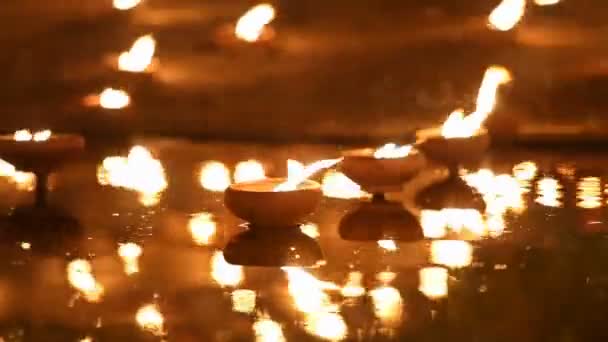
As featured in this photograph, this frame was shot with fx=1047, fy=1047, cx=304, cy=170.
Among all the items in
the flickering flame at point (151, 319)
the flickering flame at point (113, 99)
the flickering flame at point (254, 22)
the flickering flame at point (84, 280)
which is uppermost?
the flickering flame at point (254, 22)

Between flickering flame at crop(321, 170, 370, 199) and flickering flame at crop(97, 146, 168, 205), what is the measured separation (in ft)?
0.80

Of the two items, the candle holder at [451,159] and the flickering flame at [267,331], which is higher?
the candle holder at [451,159]

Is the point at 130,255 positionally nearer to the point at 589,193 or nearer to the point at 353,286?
the point at 353,286

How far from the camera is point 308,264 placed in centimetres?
108

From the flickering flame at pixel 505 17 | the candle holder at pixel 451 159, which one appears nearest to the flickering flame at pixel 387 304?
the candle holder at pixel 451 159

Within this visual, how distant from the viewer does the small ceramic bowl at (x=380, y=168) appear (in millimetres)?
1298

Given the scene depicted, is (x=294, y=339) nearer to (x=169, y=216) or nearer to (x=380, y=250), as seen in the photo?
(x=380, y=250)

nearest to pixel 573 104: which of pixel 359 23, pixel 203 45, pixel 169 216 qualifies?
pixel 359 23

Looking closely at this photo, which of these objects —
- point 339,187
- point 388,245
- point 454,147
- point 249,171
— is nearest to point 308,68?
point 249,171

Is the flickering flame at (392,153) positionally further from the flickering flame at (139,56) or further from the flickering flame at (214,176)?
the flickering flame at (139,56)

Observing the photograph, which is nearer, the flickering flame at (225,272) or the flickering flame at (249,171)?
the flickering flame at (225,272)

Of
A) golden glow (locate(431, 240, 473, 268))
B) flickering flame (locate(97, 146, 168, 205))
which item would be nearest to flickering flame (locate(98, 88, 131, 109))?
flickering flame (locate(97, 146, 168, 205))

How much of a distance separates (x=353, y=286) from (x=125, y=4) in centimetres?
166

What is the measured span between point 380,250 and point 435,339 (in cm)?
33
